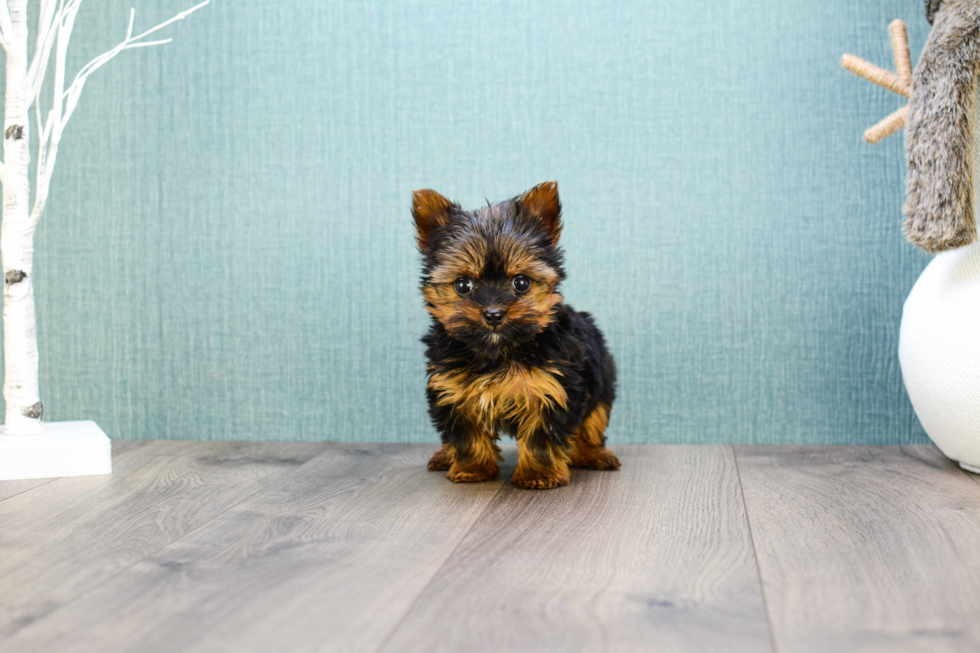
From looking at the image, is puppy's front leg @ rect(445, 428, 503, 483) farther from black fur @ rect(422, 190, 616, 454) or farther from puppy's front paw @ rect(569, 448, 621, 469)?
puppy's front paw @ rect(569, 448, 621, 469)

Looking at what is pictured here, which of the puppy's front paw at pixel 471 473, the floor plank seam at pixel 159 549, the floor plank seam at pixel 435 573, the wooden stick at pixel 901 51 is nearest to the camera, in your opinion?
the floor plank seam at pixel 435 573

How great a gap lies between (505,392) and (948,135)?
109cm

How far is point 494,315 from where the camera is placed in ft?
5.23

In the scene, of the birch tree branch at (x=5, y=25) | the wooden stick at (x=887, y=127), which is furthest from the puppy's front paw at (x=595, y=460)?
the birch tree branch at (x=5, y=25)

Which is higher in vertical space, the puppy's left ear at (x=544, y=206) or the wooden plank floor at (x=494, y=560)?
the puppy's left ear at (x=544, y=206)

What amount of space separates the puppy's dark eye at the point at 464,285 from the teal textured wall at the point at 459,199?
768 millimetres

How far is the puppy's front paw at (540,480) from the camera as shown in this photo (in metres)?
1.73

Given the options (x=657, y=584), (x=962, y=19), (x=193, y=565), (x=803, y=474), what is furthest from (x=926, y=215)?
(x=193, y=565)

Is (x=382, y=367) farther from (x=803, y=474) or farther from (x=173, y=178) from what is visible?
(x=803, y=474)

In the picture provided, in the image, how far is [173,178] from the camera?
2.47 m

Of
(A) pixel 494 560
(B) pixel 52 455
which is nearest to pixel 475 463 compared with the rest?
(A) pixel 494 560

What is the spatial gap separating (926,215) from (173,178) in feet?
6.80

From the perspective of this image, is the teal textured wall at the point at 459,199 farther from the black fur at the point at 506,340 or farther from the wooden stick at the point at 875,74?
the black fur at the point at 506,340

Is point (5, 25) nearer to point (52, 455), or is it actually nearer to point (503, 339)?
point (52, 455)
